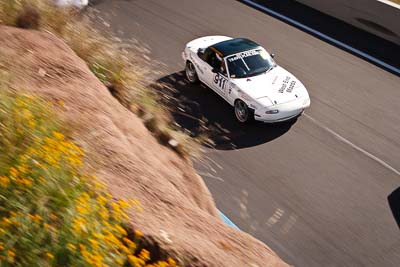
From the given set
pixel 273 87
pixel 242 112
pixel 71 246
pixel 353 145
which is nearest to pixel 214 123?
pixel 242 112

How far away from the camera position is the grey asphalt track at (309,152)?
9.81 metres

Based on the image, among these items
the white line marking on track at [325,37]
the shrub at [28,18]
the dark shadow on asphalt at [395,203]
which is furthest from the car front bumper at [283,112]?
the shrub at [28,18]

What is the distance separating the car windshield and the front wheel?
713 millimetres

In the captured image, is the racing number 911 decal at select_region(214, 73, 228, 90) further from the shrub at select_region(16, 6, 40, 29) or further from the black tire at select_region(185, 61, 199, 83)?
the shrub at select_region(16, 6, 40, 29)

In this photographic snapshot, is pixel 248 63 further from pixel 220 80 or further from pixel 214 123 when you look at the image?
Result: pixel 214 123

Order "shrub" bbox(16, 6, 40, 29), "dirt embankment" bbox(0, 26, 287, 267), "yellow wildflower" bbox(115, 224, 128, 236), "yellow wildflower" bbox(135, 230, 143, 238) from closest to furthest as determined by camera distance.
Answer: "yellow wildflower" bbox(115, 224, 128, 236) → "yellow wildflower" bbox(135, 230, 143, 238) → "dirt embankment" bbox(0, 26, 287, 267) → "shrub" bbox(16, 6, 40, 29)

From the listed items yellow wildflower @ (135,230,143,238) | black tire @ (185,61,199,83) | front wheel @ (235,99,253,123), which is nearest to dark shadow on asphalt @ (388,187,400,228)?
front wheel @ (235,99,253,123)

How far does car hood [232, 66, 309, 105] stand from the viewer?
1228cm

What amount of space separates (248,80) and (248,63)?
513mm

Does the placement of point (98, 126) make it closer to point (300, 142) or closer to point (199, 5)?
point (300, 142)

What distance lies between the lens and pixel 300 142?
39.8 feet

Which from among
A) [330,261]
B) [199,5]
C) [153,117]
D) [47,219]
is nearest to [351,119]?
[330,261]

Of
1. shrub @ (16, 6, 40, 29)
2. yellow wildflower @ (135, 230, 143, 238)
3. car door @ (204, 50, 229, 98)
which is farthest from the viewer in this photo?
car door @ (204, 50, 229, 98)

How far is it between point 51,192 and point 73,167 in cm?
44
